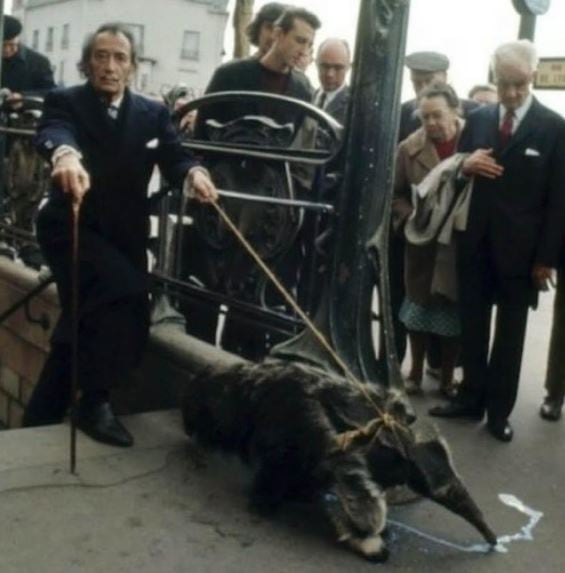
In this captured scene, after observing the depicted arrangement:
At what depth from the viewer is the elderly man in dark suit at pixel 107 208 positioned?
438 centimetres

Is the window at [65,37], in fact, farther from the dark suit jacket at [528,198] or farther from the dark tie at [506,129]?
the dark suit jacket at [528,198]

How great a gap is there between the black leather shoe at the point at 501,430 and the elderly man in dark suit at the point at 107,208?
185cm

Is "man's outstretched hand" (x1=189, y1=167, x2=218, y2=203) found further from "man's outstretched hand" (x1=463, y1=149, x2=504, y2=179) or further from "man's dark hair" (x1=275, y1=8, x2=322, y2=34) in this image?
→ "man's outstretched hand" (x1=463, y1=149, x2=504, y2=179)

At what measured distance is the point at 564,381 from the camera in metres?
5.58

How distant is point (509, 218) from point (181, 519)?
7.82 ft

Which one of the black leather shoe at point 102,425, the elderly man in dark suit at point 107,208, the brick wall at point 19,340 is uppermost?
the elderly man in dark suit at point 107,208

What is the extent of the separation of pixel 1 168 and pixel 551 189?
13.6 ft

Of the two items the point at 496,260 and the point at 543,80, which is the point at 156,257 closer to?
the point at 496,260

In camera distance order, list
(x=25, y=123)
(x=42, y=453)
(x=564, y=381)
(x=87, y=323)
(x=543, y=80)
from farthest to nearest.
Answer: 1. (x=543, y=80)
2. (x=25, y=123)
3. (x=564, y=381)
4. (x=87, y=323)
5. (x=42, y=453)

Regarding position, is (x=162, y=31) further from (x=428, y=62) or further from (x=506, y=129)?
(x=506, y=129)

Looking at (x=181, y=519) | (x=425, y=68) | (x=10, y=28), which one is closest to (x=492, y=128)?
(x=425, y=68)

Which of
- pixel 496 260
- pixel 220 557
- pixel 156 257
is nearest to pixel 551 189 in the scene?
pixel 496 260

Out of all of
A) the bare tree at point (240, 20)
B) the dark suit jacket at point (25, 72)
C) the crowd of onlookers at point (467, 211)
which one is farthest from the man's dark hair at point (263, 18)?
the bare tree at point (240, 20)

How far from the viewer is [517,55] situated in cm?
486
